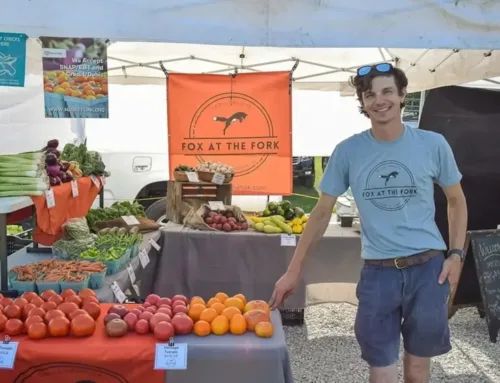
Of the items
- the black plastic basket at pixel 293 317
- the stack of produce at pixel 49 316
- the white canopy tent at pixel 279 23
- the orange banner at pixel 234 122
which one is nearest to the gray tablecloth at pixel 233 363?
the stack of produce at pixel 49 316

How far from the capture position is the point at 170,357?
6.84 ft

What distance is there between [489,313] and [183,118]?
4.27 meters

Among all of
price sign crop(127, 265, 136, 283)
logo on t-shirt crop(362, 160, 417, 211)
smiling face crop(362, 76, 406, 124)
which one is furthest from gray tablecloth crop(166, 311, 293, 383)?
price sign crop(127, 265, 136, 283)

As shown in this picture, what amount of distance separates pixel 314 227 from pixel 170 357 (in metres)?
0.91

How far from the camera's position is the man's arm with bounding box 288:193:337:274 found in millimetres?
2473

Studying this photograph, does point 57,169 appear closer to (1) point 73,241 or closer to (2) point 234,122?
(1) point 73,241

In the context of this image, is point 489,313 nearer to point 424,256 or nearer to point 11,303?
point 424,256

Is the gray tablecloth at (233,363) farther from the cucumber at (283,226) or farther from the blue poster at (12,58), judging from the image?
the cucumber at (283,226)

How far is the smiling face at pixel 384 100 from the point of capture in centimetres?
226

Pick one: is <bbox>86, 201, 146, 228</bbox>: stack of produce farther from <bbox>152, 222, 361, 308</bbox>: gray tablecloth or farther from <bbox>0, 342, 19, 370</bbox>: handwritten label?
<bbox>0, 342, 19, 370</bbox>: handwritten label

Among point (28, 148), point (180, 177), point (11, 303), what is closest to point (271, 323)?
point (11, 303)

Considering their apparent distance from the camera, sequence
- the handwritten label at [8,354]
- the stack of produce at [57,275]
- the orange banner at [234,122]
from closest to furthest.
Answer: the handwritten label at [8,354] < the stack of produce at [57,275] < the orange banner at [234,122]

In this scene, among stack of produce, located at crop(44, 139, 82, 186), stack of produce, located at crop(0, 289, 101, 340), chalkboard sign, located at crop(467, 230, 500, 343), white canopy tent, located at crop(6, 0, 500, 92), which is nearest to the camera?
stack of produce, located at crop(0, 289, 101, 340)

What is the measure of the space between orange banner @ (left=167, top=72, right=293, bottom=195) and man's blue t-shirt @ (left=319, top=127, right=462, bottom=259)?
4.45m
